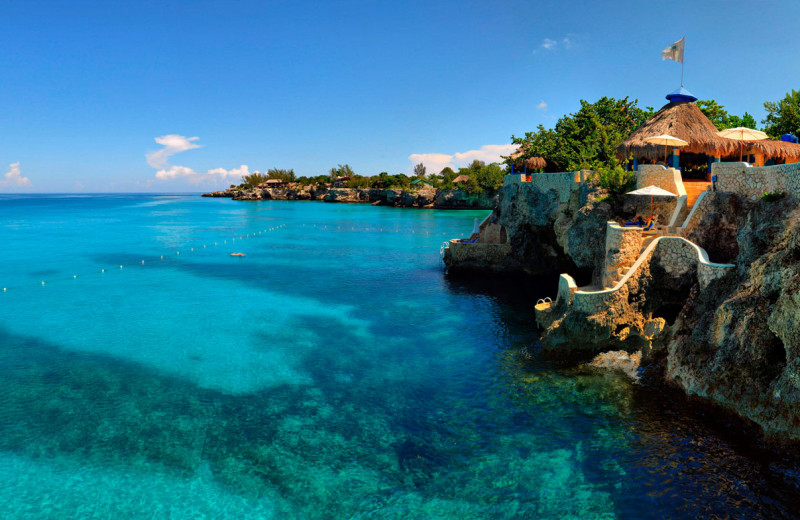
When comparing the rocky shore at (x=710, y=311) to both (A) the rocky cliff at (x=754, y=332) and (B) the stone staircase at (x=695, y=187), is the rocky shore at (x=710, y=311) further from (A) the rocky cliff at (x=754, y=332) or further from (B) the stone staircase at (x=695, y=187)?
(B) the stone staircase at (x=695, y=187)

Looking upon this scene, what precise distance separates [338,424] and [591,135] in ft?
121

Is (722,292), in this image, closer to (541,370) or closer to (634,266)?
(634,266)

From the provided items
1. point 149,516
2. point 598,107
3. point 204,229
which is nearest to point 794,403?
point 149,516

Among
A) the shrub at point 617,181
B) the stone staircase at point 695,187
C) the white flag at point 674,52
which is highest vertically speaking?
the white flag at point 674,52

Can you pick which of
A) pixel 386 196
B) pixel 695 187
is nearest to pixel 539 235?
pixel 695 187

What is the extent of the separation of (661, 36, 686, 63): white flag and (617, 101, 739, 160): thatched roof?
2935 millimetres

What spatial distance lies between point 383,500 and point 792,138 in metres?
30.7

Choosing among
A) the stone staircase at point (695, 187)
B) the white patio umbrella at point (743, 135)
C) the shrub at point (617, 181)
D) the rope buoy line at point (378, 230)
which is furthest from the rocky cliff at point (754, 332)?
the rope buoy line at point (378, 230)

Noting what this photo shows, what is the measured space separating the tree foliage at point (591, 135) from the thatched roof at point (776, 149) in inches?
487

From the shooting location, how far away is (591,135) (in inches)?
1641

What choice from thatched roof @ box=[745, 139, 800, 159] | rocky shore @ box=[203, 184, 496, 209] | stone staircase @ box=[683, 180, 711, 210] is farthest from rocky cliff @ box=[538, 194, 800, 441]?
rocky shore @ box=[203, 184, 496, 209]

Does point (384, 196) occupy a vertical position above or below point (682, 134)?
below

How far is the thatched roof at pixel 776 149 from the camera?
24531 mm

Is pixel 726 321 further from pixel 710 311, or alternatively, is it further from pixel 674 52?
pixel 674 52
